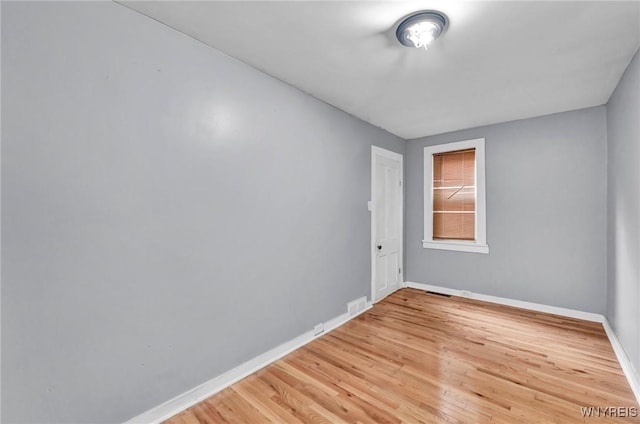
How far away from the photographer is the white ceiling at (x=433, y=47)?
1.62m

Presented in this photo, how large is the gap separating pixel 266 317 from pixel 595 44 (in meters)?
3.24

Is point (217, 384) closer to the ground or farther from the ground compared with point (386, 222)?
closer to the ground

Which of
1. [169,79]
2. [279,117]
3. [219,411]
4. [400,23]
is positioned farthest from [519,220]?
[169,79]

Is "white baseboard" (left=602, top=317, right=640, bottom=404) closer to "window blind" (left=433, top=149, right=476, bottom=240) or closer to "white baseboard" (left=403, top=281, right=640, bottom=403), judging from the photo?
"white baseboard" (left=403, top=281, right=640, bottom=403)

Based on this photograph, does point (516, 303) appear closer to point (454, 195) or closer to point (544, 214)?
point (544, 214)

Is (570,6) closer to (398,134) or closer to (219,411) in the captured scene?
(398,134)

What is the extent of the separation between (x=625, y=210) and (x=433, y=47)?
7.27 ft

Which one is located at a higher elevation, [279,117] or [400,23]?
[400,23]

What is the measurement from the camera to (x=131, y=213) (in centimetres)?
163

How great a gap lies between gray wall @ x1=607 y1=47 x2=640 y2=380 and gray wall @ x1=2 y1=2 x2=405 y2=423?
2706mm

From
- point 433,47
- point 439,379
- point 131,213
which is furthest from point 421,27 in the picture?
point 439,379

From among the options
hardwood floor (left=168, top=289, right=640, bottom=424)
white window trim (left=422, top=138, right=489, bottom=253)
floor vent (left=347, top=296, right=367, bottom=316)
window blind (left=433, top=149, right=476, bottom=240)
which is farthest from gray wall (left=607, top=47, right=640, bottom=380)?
floor vent (left=347, top=296, right=367, bottom=316)

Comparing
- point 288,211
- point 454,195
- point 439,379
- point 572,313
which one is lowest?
point 439,379

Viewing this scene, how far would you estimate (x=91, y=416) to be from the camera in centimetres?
148
